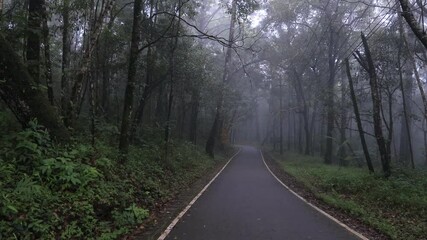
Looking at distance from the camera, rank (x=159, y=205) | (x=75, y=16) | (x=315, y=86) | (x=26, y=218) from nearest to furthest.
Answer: (x=26, y=218), (x=159, y=205), (x=75, y=16), (x=315, y=86)

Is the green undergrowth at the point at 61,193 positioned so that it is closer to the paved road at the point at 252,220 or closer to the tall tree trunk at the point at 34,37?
the paved road at the point at 252,220

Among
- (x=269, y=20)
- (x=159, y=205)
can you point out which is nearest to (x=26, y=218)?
(x=159, y=205)

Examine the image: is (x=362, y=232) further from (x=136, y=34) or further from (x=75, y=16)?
(x=75, y=16)

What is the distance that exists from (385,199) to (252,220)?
18.0ft

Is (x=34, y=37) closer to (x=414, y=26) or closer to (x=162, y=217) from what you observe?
(x=162, y=217)

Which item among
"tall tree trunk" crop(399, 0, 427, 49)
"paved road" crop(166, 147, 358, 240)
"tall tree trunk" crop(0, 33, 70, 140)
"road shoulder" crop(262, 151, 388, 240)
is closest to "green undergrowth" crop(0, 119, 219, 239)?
"tall tree trunk" crop(0, 33, 70, 140)

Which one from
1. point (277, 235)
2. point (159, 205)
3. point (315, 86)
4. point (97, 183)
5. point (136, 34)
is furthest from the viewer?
point (315, 86)

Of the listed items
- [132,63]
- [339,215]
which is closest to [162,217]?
[339,215]

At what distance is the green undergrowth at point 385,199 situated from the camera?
904 centimetres

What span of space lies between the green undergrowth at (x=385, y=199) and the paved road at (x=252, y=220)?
1.11 metres

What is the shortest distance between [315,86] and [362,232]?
108 ft

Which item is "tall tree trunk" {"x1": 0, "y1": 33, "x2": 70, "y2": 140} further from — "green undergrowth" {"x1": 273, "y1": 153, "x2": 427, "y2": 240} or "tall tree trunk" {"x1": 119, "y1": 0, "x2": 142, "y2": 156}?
"green undergrowth" {"x1": 273, "y1": 153, "x2": 427, "y2": 240}

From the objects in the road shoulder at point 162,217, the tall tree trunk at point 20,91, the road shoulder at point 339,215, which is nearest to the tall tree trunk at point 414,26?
the road shoulder at point 339,215

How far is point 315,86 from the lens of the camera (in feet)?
131
